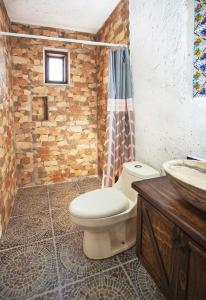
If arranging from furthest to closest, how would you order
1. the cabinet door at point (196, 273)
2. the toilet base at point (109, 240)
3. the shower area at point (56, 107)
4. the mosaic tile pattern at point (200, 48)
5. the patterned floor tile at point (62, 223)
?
the shower area at point (56, 107)
the patterned floor tile at point (62, 223)
the toilet base at point (109, 240)
the mosaic tile pattern at point (200, 48)
the cabinet door at point (196, 273)

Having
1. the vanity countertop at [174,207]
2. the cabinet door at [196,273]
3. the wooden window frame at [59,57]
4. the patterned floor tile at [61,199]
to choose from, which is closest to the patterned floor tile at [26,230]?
the patterned floor tile at [61,199]

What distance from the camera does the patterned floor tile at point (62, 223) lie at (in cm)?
186

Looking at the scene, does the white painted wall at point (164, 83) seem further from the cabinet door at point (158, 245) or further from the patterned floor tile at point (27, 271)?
the patterned floor tile at point (27, 271)

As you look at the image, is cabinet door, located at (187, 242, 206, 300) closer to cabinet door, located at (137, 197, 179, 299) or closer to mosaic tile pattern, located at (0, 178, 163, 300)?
cabinet door, located at (137, 197, 179, 299)

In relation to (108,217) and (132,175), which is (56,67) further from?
(108,217)

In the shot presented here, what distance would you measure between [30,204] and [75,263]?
1165 mm

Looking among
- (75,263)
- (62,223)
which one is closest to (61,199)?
(62,223)

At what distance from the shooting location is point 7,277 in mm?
1331

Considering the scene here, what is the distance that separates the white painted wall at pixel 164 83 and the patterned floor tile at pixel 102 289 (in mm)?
955

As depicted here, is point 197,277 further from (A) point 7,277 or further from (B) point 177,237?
(A) point 7,277

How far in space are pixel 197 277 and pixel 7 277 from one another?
1274 millimetres

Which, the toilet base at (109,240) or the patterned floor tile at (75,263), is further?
the toilet base at (109,240)

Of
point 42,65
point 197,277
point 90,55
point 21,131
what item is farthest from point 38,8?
point 197,277

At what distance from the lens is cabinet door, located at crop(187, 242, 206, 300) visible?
2.43ft
